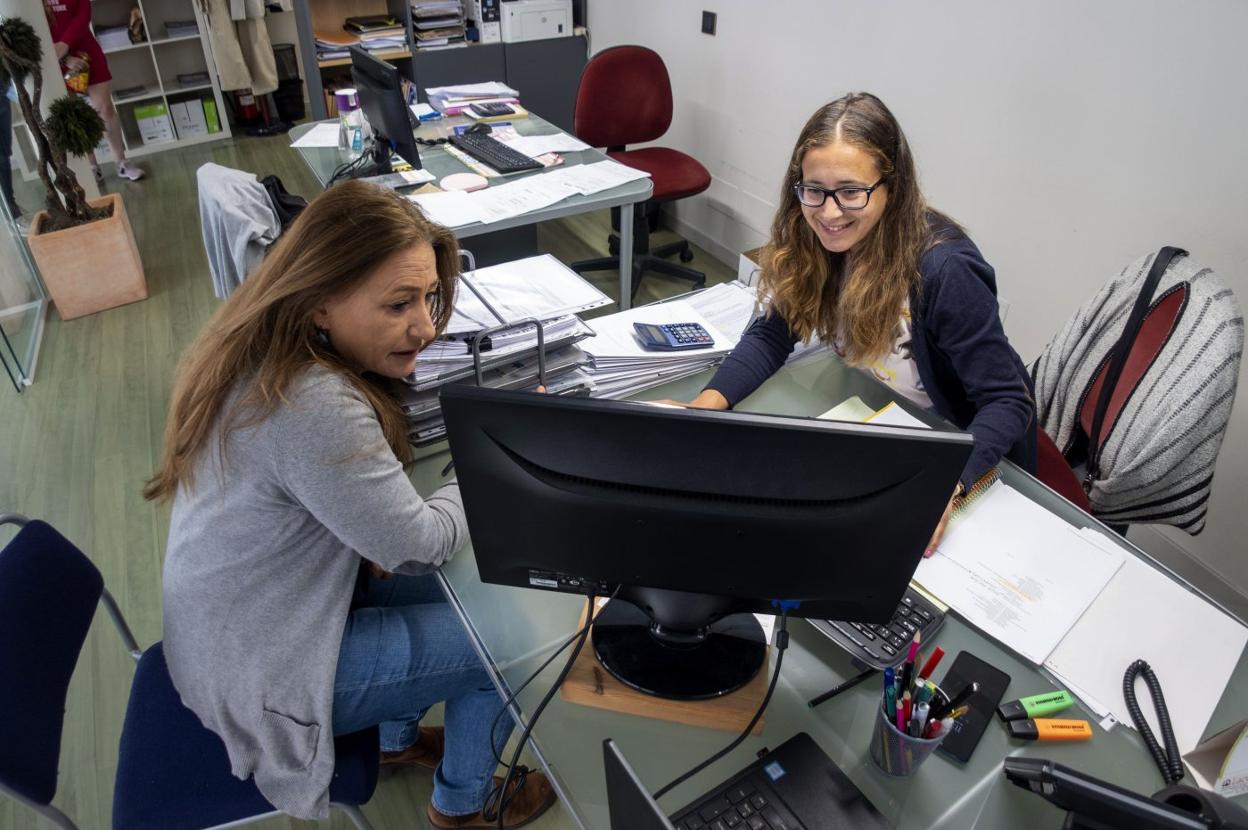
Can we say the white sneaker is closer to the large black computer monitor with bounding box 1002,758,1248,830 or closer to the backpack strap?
the backpack strap

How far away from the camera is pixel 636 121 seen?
3416 millimetres

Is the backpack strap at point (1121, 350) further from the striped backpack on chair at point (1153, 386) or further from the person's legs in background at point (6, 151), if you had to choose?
the person's legs in background at point (6, 151)

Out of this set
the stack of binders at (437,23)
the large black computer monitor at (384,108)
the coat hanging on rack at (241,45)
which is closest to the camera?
the large black computer monitor at (384,108)

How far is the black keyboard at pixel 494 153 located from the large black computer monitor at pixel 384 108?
0.80 ft

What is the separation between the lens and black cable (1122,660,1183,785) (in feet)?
2.86

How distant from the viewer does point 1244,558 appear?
6.51 feet

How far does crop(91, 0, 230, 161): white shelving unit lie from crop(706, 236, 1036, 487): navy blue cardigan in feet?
16.4

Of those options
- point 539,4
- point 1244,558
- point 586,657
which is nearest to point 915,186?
point 586,657

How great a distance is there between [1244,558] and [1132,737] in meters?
1.46

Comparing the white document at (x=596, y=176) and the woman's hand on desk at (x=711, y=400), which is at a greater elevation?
the white document at (x=596, y=176)

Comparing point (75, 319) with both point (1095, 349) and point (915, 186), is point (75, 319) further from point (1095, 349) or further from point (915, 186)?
point (1095, 349)

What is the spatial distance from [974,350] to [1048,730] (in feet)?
2.15

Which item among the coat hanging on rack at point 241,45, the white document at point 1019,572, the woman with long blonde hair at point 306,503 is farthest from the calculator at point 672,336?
the coat hanging on rack at point 241,45

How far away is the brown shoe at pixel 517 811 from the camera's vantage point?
1.50 metres
